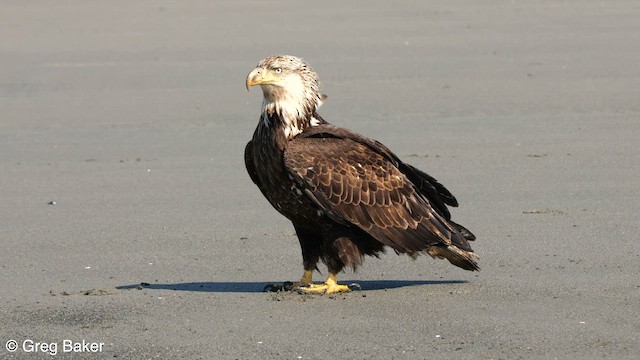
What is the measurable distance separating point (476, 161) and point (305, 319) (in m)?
4.38

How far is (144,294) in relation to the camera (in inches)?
308

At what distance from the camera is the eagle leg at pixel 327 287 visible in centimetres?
800

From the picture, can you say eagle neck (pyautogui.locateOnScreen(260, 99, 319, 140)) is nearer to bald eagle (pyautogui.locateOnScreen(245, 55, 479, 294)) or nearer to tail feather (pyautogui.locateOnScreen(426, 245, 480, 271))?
bald eagle (pyautogui.locateOnScreen(245, 55, 479, 294))

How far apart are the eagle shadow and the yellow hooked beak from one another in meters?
1.12

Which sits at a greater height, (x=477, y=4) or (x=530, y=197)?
(x=477, y=4)

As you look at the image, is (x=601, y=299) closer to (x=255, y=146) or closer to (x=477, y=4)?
(x=255, y=146)

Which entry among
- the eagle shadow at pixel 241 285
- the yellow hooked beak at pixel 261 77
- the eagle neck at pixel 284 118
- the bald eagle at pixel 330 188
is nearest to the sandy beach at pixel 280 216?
the eagle shadow at pixel 241 285

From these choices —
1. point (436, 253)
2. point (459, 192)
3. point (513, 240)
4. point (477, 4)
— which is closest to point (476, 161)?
point (459, 192)

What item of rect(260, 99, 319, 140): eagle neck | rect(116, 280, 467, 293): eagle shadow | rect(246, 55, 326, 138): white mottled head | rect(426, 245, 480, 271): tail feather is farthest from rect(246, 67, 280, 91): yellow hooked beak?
rect(426, 245, 480, 271): tail feather

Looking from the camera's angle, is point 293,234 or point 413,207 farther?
point 293,234

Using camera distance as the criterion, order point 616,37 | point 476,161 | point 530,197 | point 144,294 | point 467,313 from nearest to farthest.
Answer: point 467,313 < point 144,294 < point 530,197 < point 476,161 < point 616,37

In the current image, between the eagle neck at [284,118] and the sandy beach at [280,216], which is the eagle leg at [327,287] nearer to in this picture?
the sandy beach at [280,216]

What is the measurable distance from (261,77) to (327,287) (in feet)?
3.98

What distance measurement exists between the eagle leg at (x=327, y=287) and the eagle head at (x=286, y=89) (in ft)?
2.85
